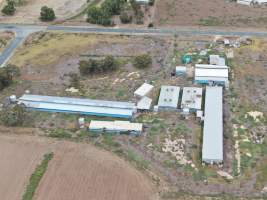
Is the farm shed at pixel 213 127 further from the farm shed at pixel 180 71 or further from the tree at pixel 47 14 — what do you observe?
the tree at pixel 47 14

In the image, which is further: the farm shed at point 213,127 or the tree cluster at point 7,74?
the tree cluster at point 7,74

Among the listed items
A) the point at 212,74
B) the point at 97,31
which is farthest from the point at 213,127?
the point at 97,31

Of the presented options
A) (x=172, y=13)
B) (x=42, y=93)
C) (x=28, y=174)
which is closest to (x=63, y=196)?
(x=28, y=174)

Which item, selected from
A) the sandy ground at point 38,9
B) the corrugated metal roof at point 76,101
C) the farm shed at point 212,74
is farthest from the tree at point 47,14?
the farm shed at point 212,74

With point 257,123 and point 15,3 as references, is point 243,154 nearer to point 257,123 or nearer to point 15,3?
point 257,123

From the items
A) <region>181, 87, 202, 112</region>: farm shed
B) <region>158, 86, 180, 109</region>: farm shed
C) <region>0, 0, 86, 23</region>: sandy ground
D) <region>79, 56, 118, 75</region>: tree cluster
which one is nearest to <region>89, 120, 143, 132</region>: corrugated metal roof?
<region>158, 86, 180, 109</region>: farm shed

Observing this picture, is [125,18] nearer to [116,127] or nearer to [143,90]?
[143,90]

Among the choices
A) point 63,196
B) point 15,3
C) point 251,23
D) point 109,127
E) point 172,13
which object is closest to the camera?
point 63,196
